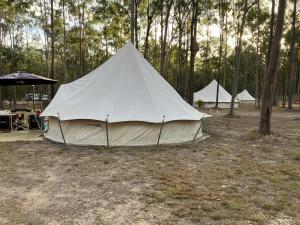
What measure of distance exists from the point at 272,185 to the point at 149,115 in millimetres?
4601

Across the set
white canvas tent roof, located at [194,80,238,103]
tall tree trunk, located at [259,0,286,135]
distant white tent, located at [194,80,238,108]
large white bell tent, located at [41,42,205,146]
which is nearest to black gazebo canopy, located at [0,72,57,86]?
large white bell tent, located at [41,42,205,146]

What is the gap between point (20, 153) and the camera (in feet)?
28.7

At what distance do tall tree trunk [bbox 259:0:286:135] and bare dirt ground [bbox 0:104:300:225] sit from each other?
2.14 meters

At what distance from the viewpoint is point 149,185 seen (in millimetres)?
5938

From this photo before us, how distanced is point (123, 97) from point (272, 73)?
206 inches

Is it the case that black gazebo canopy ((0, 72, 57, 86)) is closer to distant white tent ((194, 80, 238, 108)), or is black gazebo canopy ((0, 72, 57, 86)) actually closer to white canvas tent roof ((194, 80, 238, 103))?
distant white tent ((194, 80, 238, 108))

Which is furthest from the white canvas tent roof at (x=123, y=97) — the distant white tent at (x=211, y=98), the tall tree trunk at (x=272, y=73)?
the distant white tent at (x=211, y=98)

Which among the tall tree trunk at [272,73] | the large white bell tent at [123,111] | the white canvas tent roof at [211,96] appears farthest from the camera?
the white canvas tent roof at [211,96]

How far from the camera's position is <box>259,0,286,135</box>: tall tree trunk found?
439 inches

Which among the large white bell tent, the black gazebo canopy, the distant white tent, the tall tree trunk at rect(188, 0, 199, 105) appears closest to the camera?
the large white bell tent

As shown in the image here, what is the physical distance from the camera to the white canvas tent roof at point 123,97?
9781 mm

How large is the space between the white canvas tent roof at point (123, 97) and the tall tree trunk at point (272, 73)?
2.51 m

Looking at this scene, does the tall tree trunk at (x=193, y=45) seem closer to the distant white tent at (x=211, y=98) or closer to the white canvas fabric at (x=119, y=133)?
the white canvas fabric at (x=119, y=133)

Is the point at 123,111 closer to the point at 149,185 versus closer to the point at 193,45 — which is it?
the point at 149,185
